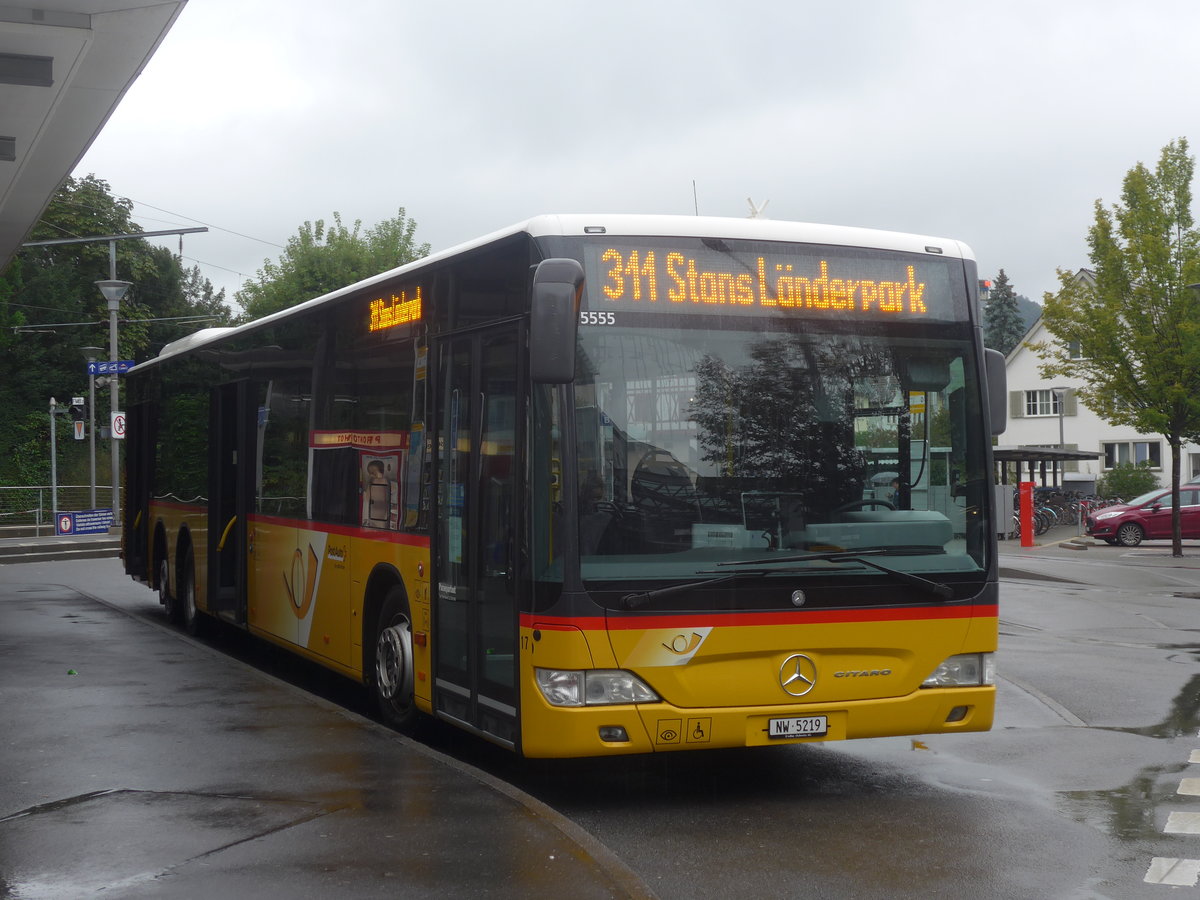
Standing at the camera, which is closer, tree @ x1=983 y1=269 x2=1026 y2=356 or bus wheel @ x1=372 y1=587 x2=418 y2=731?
bus wheel @ x1=372 y1=587 x2=418 y2=731

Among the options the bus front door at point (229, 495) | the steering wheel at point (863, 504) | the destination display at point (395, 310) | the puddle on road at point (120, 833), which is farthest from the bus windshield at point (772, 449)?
the bus front door at point (229, 495)

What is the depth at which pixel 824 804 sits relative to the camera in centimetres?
757

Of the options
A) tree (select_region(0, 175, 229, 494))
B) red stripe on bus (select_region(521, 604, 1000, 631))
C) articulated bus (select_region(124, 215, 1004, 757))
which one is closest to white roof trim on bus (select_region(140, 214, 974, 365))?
articulated bus (select_region(124, 215, 1004, 757))

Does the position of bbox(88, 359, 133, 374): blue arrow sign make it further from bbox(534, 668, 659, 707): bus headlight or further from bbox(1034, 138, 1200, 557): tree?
bbox(534, 668, 659, 707): bus headlight

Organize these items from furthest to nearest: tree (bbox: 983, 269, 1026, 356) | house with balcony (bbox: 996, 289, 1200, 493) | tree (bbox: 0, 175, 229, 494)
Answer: tree (bbox: 983, 269, 1026, 356), house with balcony (bbox: 996, 289, 1200, 493), tree (bbox: 0, 175, 229, 494)

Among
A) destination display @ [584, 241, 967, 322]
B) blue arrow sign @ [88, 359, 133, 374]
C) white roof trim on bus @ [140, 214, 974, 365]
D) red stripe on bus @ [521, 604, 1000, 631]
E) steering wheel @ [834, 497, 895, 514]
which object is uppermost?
blue arrow sign @ [88, 359, 133, 374]

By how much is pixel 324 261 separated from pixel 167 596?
52197 mm

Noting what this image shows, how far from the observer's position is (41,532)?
3862cm

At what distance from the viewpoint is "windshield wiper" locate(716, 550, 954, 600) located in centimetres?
724

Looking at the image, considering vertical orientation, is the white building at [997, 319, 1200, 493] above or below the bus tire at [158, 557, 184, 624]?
above

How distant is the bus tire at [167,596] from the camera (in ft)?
53.1

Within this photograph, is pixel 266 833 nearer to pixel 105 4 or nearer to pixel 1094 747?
pixel 1094 747

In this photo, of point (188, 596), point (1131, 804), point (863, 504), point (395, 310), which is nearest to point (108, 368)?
point (188, 596)

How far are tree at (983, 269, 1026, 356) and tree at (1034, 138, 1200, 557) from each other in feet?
208
